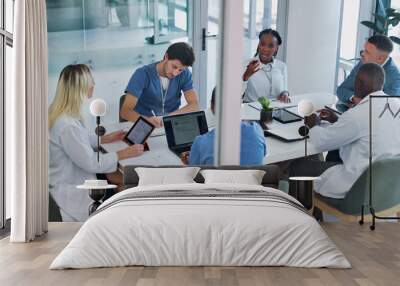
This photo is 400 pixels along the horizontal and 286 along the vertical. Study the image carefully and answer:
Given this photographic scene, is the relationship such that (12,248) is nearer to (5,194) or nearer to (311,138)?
(5,194)

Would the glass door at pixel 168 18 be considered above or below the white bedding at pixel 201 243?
above

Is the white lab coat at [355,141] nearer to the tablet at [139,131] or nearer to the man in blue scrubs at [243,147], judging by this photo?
the man in blue scrubs at [243,147]

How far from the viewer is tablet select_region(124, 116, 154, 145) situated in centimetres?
627

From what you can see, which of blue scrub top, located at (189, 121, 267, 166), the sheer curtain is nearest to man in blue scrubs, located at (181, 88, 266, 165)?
blue scrub top, located at (189, 121, 267, 166)

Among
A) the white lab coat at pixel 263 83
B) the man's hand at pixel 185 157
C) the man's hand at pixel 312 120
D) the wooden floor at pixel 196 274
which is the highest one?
the white lab coat at pixel 263 83

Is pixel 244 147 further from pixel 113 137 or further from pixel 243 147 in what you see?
pixel 113 137

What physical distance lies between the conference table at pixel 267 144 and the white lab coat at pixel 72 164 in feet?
0.58

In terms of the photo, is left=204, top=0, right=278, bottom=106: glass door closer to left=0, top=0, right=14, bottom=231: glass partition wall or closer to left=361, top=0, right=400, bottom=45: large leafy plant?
left=361, top=0, right=400, bottom=45: large leafy plant

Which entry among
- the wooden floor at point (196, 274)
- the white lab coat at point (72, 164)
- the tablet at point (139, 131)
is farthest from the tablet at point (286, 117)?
the wooden floor at point (196, 274)

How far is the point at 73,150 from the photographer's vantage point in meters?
6.27

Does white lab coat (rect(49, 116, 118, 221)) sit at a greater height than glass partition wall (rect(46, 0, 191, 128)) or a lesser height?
lesser

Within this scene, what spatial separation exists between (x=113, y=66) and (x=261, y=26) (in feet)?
5.46

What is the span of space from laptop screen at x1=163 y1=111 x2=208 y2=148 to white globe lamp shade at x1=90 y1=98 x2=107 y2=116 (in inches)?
26.3

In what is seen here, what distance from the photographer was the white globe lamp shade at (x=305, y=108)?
6.23 meters
